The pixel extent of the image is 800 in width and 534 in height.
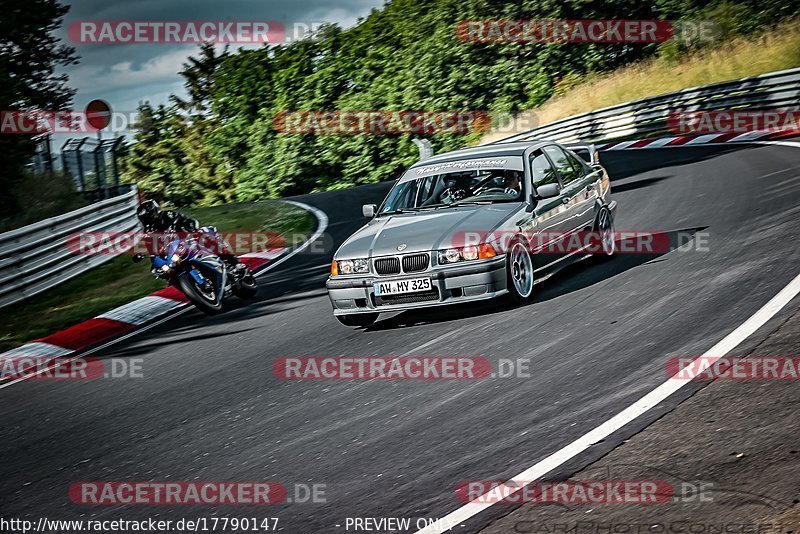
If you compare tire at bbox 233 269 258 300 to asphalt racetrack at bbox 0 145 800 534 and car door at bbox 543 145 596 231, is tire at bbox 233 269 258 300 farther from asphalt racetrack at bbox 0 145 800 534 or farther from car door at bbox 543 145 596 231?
car door at bbox 543 145 596 231

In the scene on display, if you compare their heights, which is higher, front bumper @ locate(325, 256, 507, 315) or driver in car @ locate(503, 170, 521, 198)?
driver in car @ locate(503, 170, 521, 198)

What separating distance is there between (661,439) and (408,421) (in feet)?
5.57

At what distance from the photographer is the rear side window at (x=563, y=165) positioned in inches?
405

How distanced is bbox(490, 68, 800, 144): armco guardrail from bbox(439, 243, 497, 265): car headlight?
15.3 metres

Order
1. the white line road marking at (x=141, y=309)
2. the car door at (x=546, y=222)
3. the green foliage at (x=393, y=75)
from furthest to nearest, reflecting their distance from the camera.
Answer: the green foliage at (x=393, y=75) → the white line road marking at (x=141, y=309) → the car door at (x=546, y=222)

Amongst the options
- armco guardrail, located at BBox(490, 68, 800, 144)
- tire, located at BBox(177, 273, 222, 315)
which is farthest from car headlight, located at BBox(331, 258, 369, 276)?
armco guardrail, located at BBox(490, 68, 800, 144)

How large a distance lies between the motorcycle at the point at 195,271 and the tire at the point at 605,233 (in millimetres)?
4537

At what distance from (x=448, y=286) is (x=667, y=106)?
21.5 m

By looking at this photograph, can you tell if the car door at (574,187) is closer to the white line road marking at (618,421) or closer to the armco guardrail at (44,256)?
the white line road marking at (618,421)

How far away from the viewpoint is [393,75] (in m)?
50.9

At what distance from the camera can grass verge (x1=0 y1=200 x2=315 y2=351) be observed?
12422mm

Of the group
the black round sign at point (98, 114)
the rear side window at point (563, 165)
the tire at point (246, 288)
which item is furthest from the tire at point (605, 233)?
the black round sign at point (98, 114)

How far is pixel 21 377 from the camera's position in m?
9.60

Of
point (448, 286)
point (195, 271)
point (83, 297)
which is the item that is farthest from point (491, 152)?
point (83, 297)
